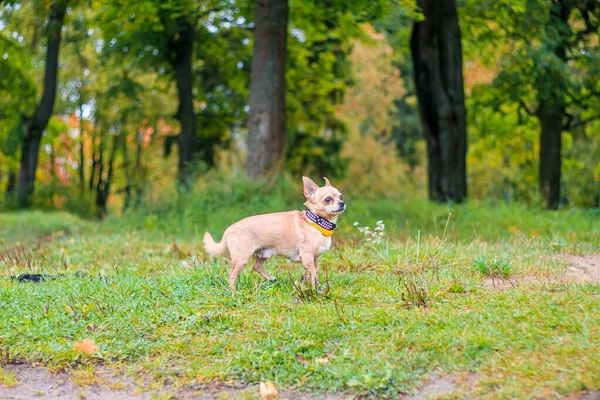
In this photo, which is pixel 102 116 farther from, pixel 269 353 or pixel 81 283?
pixel 269 353

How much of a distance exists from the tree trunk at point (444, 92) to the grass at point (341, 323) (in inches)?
269

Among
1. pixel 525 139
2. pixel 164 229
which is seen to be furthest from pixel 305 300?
pixel 525 139

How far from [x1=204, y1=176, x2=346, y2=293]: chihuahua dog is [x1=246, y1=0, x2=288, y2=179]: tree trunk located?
784 cm

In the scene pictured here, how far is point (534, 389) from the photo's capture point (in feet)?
14.4

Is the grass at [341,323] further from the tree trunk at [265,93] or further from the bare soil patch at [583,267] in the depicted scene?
the tree trunk at [265,93]

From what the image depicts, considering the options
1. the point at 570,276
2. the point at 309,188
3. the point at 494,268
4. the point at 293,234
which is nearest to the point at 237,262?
the point at 293,234

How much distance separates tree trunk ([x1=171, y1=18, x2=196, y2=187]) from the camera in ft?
67.7

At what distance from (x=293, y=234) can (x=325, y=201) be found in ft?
1.44

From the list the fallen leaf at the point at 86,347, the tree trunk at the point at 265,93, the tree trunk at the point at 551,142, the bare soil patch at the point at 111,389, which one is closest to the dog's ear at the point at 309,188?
the bare soil patch at the point at 111,389

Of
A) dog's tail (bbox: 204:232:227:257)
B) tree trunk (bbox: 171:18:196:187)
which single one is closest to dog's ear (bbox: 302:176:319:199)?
dog's tail (bbox: 204:232:227:257)

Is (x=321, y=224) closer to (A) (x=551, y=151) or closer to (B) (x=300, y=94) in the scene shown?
(A) (x=551, y=151)

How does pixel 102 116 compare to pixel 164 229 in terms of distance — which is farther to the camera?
pixel 102 116

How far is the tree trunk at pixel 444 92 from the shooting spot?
1509cm

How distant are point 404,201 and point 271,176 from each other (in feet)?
9.58
